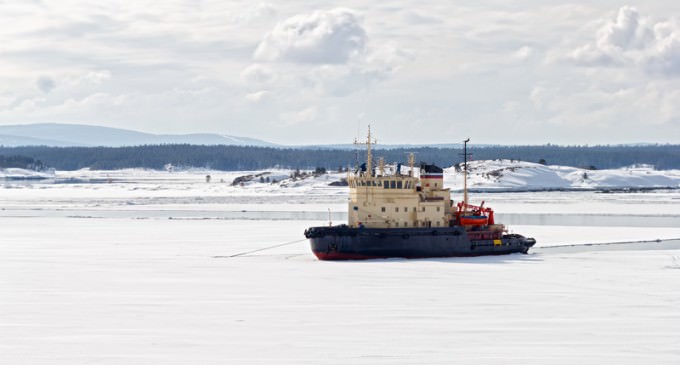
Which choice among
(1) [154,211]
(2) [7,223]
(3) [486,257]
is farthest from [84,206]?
(3) [486,257]

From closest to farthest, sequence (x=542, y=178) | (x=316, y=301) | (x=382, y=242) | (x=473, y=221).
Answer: (x=316, y=301), (x=382, y=242), (x=473, y=221), (x=542, y=178)

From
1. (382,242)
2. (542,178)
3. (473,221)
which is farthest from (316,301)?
(542,178)

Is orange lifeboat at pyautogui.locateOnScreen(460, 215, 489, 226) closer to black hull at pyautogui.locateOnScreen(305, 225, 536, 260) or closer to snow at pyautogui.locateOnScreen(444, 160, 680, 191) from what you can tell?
black hull at pyautogui.locateOnScreen(305, 225, 536, 260)

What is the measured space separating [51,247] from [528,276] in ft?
65.8

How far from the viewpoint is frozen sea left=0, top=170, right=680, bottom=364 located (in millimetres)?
16828

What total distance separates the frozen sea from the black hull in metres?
0.97

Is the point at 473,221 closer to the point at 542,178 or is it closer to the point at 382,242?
the point at 382,242

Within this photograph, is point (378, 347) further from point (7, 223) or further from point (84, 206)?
point (84, 206)

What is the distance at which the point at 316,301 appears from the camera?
23141mm

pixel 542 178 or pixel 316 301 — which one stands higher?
pixel 542 178

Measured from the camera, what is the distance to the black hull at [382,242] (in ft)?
117

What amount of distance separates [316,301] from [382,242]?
1306cm

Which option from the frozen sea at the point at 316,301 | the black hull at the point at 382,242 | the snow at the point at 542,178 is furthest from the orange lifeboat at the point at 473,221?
the snow at the point at 542,178

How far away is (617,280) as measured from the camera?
92.4 feet
